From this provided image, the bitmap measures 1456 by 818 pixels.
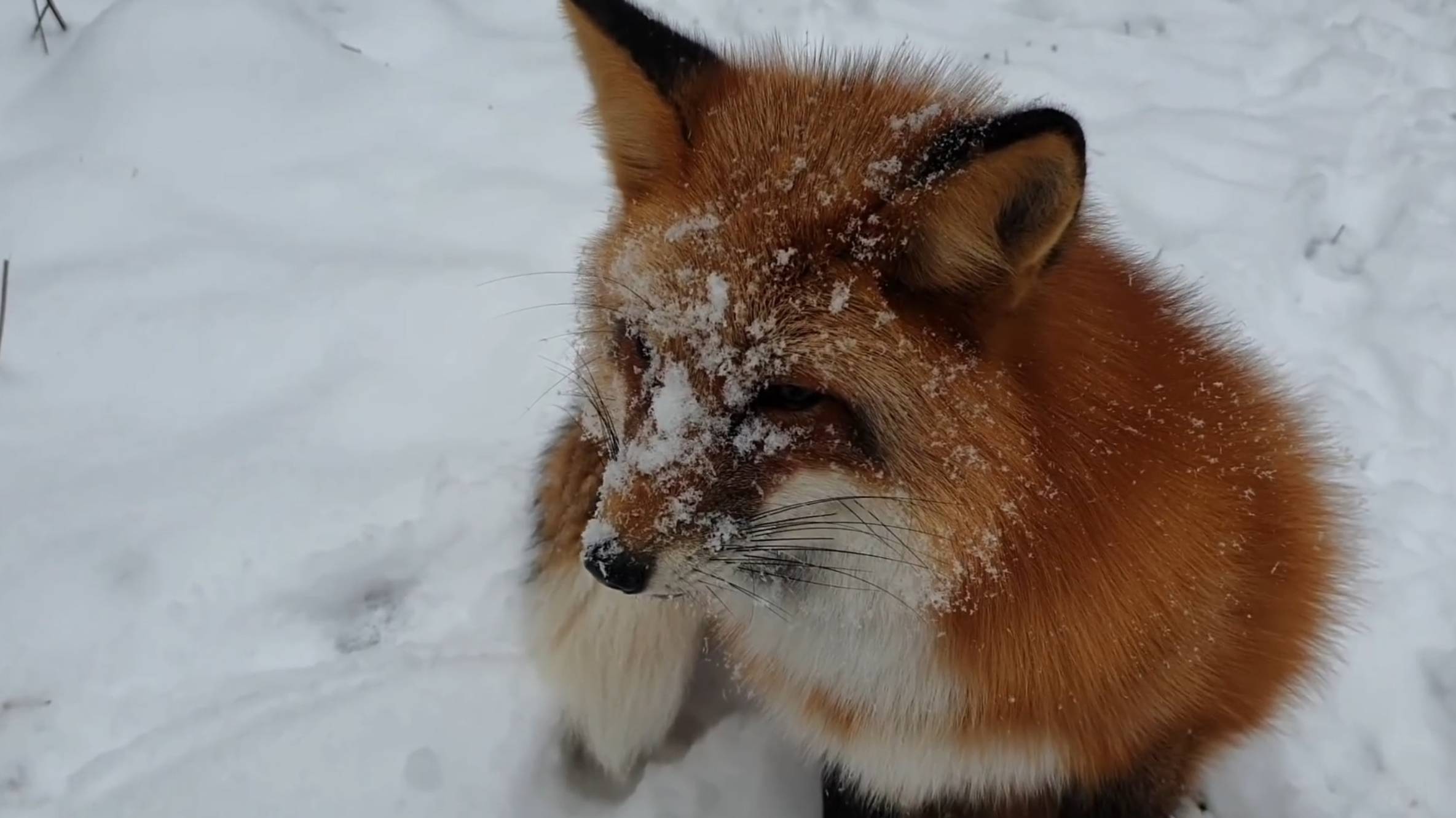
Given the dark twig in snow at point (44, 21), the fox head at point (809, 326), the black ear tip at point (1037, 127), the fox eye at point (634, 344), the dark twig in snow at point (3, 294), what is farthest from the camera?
the dark twig in snow at point (44, 21)

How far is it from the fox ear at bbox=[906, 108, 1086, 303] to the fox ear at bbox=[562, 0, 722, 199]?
0.40 m

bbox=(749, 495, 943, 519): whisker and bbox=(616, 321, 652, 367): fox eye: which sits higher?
bbox=(616, 321, 652, 367): fox eye

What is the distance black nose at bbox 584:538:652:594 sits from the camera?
1354 millimetres

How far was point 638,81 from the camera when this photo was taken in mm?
1438

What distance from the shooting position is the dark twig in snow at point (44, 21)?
365 centimetres

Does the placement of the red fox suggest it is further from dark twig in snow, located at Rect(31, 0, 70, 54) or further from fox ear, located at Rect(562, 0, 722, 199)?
dark twig in snow, located at Rect(31, 0, 70, 54)

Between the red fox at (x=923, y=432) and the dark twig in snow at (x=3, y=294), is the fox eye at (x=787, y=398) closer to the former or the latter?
the red fox at (x=923, y=432)

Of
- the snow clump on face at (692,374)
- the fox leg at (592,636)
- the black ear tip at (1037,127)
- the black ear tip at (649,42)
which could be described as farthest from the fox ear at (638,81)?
the fox leg at (592,636)

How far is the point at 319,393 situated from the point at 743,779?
1680 millimetres

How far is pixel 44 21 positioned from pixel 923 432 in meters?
4.27

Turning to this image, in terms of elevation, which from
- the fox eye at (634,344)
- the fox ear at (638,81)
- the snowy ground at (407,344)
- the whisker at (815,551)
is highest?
the fox ear at (638,81)

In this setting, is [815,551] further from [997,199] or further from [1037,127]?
[1037,127]

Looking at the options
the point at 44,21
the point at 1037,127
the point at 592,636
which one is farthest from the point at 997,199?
the point at 44,21

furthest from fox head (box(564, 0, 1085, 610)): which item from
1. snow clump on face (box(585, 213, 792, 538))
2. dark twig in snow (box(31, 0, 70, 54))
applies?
dark twig in snow (box(31, 0, 70, 54))
